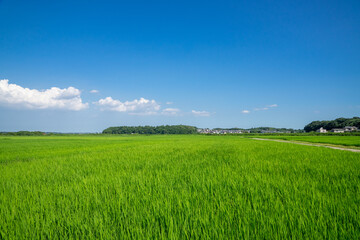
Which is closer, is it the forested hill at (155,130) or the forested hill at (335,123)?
the forested hill at (335,123)

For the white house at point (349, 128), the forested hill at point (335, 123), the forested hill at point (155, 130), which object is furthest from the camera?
the forested hill at point (155, 130)

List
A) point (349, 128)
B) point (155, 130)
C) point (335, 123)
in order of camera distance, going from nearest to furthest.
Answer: point (349, 128), point (335, 123), point (155, 130)

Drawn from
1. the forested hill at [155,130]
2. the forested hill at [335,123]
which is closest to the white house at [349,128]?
the forested hill at [335,123]

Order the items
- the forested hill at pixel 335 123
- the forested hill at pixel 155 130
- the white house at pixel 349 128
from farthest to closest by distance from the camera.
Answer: the forested hill at pixel 155 130 < the forested hill at pixel 335 123 < the white house at pixel 349 128

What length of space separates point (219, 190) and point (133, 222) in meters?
1.46

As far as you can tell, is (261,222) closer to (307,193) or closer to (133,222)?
(133,222)

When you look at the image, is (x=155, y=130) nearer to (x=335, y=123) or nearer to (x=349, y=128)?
A: (x=335, y=123)

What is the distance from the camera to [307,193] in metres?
2.65

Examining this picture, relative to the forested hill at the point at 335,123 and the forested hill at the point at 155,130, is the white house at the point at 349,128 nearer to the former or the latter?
the forested hill at the point at 335,123

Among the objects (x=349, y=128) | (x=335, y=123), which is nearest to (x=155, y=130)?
(x=335, y=123)

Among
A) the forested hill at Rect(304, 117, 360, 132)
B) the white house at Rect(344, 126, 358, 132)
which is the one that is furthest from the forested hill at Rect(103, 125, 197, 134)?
the white house at Rect(344, 126, 358, 132)

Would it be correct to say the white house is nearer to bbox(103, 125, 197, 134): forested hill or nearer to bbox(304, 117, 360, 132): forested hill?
bbox(304, 117, 360, 132): forested hill

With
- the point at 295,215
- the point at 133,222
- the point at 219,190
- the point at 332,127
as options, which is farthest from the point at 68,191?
the point at 332,127

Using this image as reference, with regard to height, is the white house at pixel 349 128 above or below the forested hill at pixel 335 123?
below
